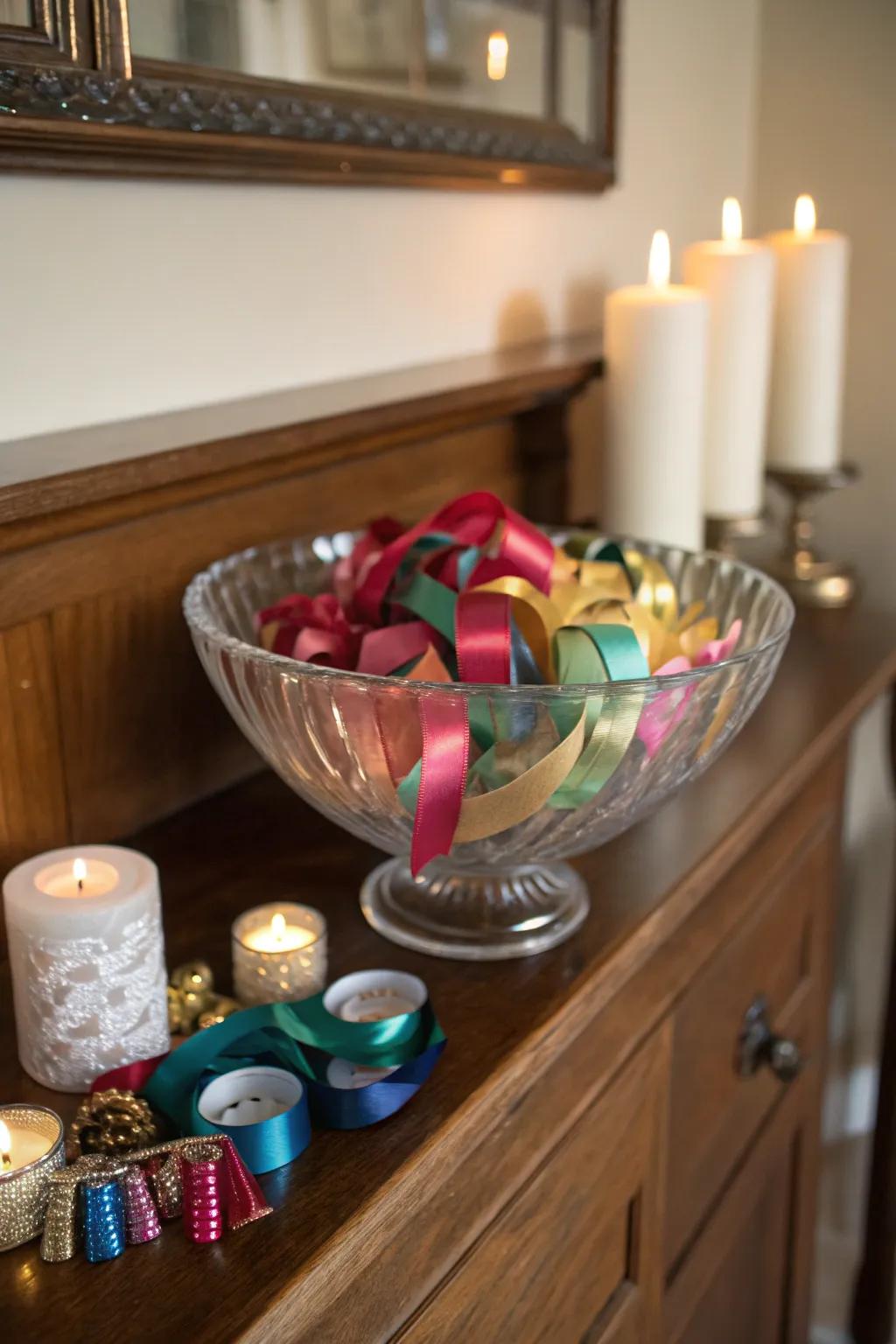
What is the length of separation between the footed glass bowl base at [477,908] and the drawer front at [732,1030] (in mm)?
105

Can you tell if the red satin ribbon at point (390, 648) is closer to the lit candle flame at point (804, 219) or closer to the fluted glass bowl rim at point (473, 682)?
the fluted glass bowl rim at point (473, 682)

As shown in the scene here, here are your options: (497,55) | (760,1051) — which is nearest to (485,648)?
(760,1051)

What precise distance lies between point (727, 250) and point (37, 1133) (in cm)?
70

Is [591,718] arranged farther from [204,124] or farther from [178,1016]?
[204,124]

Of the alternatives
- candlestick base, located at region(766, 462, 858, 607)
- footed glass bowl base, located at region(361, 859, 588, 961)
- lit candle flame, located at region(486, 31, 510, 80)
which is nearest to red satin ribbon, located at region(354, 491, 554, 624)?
footed glass bowl base, located at region(361, 859, 588, 961)

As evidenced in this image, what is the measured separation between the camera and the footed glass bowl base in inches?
18.5

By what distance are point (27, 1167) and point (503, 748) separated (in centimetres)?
19

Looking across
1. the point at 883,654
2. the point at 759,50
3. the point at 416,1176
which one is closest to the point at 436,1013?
the point at 416,1176

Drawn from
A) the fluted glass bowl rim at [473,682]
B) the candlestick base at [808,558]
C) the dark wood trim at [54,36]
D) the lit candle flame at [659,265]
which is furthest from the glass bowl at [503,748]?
the candlestick base at [808,558]

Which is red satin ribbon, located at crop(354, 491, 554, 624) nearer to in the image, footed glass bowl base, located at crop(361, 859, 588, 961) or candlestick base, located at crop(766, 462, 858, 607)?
footed glass bowl base, located at crop(361, 859, 588, 961)

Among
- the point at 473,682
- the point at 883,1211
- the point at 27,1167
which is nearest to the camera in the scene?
the point at 27,1167

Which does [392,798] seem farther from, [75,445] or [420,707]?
[75,445]

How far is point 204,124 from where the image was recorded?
528 mm

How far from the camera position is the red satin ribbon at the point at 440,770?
0.39 metres
